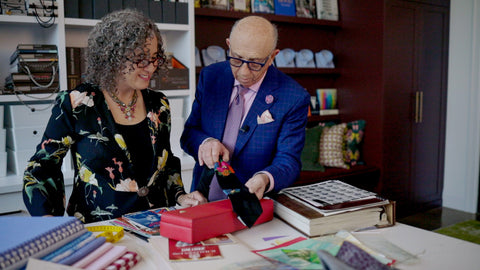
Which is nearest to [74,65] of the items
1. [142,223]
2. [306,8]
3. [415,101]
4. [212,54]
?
[212,54]

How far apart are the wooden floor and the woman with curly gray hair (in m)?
3.41

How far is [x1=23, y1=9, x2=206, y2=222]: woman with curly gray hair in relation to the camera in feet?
5.17

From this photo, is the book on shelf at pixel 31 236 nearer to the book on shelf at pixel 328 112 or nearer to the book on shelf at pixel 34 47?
the book on shelf at pixel 34 47

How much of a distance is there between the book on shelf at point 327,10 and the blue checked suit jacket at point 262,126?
9.01 ft

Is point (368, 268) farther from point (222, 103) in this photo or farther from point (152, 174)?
point (222, 103)

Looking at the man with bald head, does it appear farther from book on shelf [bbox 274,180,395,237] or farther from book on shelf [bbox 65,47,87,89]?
book on shelf [bbox 65,47,87,89]

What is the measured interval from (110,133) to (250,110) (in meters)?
0.59

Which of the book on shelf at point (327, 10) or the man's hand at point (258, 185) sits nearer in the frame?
the man's hand at point (258, 185)

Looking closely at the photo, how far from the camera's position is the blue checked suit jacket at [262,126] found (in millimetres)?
1840

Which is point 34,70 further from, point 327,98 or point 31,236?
point 327,98

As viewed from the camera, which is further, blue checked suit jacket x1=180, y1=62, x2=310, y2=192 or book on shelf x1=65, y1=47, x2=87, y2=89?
book on shelf x1=65, y1=47, x2=87, y2=89

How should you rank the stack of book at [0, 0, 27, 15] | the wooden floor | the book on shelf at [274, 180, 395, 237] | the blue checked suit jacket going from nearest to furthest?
the book on shelf at [274, 180, 395, 237] < the blue checked suit jacket < the stack of book at [0, 0, 27, 15] < the wooden floor

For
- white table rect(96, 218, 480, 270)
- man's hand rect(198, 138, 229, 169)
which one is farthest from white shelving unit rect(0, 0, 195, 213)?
white table rect(96, 218, 480, 270)

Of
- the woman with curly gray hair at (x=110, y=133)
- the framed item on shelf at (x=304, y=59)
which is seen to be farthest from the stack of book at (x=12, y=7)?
the framed item on shelf at (x=304, y=59)
